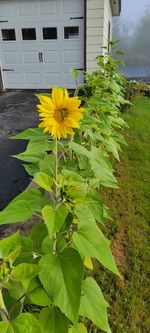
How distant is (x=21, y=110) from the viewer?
7.91 m

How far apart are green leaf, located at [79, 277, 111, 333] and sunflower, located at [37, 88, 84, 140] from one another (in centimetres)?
65

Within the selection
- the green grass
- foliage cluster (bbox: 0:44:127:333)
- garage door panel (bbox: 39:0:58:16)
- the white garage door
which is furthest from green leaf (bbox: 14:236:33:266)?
garage door panel (bbox: 39:0:58:16)

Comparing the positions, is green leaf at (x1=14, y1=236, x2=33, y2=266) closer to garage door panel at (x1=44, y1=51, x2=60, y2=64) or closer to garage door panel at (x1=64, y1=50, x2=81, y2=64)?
garage door panel at (x1=64, y1=50, x2=81, y2=64)

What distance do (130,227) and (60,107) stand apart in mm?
2247

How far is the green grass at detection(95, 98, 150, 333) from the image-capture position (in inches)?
81.6

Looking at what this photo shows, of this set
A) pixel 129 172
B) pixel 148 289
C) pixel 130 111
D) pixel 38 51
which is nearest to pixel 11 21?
pixel 38 51

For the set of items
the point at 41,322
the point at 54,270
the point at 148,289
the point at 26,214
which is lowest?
the point at 148,289

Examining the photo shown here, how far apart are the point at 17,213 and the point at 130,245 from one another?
6.29ft

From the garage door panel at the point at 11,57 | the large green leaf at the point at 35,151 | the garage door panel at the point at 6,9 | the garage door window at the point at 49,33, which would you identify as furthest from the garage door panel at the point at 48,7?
the large green leaf at the point at 35,151

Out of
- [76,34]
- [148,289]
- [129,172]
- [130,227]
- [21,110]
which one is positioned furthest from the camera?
[76,34]

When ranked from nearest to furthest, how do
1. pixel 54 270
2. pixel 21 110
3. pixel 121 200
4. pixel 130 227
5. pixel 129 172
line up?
1. pixel 54 270
2. pixel 130 227
3. pixel 121 200
4. pixel 129 172
5. pixel 21 110

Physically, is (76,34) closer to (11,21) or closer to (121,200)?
(11,21)

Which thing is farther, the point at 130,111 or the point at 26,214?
the point at 130,111

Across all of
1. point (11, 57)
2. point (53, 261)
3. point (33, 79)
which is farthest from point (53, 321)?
point (11, 57)
